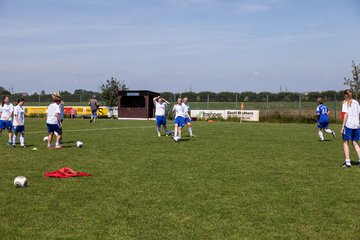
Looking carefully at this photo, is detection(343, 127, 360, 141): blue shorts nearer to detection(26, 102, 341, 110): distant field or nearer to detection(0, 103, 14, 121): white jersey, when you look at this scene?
detection(0, 103, 14, 121): white jersey

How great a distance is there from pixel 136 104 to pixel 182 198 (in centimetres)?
4115

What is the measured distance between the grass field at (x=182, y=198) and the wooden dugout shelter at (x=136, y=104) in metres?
33.2

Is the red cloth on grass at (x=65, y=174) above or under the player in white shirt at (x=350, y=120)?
under

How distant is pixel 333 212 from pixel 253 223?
152 centimetres

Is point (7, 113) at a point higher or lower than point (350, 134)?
higher

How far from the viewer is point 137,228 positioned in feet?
19.4

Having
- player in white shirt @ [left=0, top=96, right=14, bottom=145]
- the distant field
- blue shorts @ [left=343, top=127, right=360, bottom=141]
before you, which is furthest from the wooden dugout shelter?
blue shorts @ [left=343, top=127, right=360, bottom=141]

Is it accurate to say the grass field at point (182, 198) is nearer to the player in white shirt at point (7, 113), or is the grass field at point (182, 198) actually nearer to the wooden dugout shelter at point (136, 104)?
the player in white shirt at point (7, 113)

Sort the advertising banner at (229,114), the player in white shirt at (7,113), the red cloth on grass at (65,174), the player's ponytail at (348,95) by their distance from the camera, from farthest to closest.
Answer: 1. the advertising banner at (229,114)
2. the player in white shirt at (7,113)
3. the player's ponytail at (348,95)
4. the red cloth on grass at (65,174)

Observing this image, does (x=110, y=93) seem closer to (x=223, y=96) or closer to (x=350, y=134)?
(x=223, y=96)

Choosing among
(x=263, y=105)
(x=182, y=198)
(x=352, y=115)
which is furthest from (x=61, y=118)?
(x=263, y=105)

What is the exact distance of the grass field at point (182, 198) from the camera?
5.80m

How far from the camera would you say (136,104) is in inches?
1905

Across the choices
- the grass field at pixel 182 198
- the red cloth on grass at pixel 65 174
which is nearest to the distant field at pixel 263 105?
the grass field at pixel 182 198
